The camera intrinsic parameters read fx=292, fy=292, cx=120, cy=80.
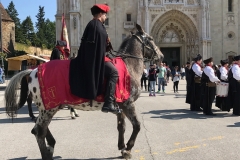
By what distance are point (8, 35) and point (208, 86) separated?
5119 cm

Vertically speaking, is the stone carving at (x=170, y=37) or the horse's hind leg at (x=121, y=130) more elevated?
the stone carving at (x=170, y=37)

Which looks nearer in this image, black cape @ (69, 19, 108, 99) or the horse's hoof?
black cape @ (69, 19, 108, 99)

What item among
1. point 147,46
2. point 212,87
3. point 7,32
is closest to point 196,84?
point 212,87

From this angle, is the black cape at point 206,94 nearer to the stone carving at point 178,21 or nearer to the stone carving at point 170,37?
the stone carving at point 178,21

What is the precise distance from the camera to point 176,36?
39219 millimetres

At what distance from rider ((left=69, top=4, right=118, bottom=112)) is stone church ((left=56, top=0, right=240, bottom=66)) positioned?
100 ft

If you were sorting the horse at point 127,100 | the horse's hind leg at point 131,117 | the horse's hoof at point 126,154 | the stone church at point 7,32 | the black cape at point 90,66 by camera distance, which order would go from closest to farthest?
the black cape at point 90,66 < the horse at point 127,100 < the horse's hind leg at point 131,117 < the horse's hoof at point 126,154 < the stone church at point 7,32

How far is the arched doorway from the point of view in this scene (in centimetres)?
3719

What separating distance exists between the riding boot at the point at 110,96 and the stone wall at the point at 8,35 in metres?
53.4

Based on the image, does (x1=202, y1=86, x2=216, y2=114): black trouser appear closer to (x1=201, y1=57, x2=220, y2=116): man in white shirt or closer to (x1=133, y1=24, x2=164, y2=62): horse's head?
(x1=201, y1=57, x2=220, y2=116): man in white shirt

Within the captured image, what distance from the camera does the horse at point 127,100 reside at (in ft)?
17.1

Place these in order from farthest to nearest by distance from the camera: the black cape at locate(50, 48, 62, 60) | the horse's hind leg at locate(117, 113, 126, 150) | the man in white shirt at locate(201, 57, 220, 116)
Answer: the man in white shirt at locate(201, 57, 220, 116)
the black cape at locate(50, 48, 62, 60)
the horse's hind leg at locate(117, 113, 126, 150)

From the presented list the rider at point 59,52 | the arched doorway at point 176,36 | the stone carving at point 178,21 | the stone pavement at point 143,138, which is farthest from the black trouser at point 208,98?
the stone carving at point 178,21

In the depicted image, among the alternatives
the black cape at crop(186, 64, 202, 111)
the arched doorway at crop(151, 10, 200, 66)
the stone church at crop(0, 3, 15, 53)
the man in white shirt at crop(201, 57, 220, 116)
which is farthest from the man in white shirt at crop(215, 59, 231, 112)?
the stone church at crop(0, 3, 15, 53)
